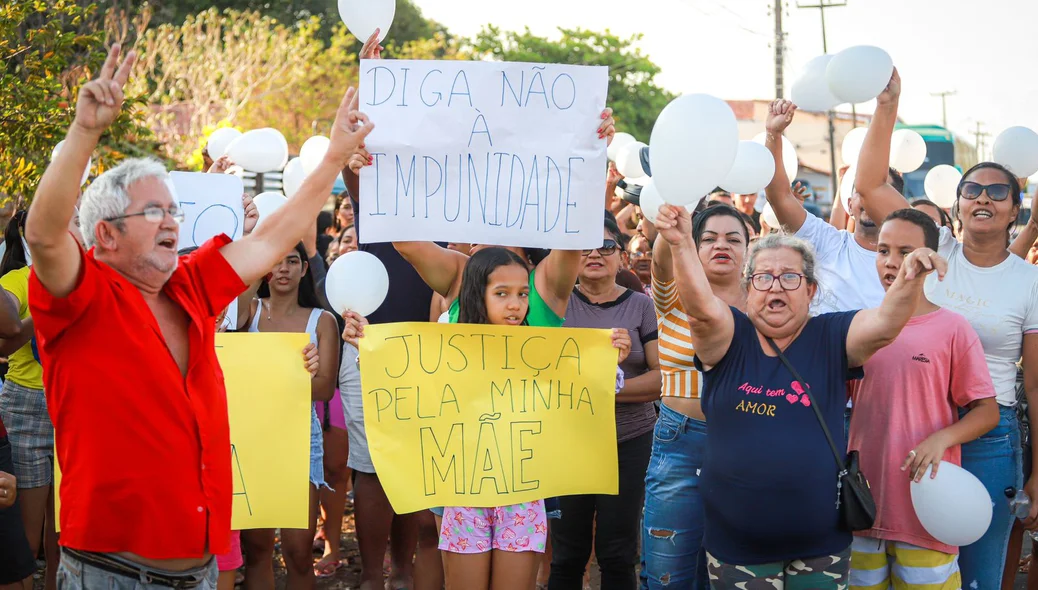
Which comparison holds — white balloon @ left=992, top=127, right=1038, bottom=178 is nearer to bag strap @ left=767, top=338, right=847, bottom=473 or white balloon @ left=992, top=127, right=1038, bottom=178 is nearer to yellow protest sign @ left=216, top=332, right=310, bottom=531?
bag strap @ left=767, top=338, right=847, bottom=473

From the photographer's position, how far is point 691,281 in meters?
3.31

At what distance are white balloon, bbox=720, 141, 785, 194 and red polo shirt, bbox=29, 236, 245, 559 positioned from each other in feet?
10.0

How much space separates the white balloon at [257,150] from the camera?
5.86m

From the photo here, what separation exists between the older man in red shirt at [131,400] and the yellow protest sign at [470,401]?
1.21 meters

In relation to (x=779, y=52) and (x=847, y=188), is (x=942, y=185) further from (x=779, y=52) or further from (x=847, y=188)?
(x=779, y=52)

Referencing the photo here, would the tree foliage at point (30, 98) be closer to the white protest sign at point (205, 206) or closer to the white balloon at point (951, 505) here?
the white protest sign at point (205, 206)

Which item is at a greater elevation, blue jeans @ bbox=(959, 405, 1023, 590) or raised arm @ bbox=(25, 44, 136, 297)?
raised arm @ bbox=(25, 44, 136, 297)

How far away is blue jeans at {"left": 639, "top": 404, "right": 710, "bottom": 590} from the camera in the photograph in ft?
13.4

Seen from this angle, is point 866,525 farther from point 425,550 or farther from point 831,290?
point 425,550

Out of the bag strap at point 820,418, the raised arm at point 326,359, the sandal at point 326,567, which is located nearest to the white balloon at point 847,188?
the bag strap at point 820,418

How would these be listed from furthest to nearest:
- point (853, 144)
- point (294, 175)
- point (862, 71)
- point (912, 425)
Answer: point (294, 175), point (853, 144), point (862, 71), point (912, 425)

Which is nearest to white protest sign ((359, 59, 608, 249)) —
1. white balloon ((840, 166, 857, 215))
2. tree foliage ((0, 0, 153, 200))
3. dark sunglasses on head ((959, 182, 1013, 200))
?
dark sunglasses on head ((959, 182, 1013, 200))

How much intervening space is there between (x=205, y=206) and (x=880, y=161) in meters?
3.03

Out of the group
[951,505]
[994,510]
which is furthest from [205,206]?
[994,510]
